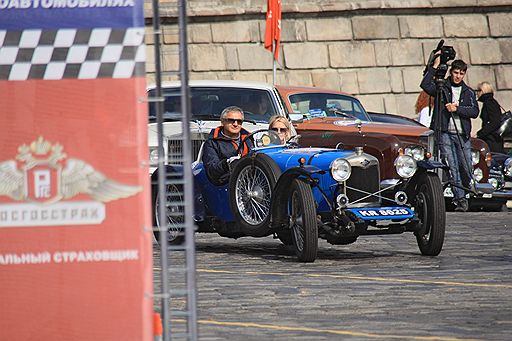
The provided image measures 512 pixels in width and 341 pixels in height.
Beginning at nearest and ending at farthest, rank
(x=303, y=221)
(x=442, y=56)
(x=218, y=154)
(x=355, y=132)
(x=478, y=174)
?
(x=303, y=221)
(x=218, y=154)
(x=355, y=132)
(x=442, y=56)
(x=478, y=174)

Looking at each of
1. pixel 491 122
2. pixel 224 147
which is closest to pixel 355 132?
pixel 224 147

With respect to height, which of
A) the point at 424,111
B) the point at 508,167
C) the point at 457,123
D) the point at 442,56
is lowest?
the point at 508,167

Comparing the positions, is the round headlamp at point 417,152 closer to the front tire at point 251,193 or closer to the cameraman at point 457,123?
the cameraman at point 457,123

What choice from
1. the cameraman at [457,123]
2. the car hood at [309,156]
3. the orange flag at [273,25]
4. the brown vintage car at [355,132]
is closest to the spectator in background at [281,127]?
the car hood at [309,156]

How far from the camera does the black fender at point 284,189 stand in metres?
12.2

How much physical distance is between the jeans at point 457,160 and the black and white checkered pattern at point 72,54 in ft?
42.7

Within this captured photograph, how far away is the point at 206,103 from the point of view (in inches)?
729

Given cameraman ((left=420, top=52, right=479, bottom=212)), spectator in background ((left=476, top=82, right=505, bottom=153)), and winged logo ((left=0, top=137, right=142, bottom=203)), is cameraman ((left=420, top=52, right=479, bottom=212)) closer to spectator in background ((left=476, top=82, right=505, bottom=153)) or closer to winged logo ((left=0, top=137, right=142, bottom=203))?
spectator in background ((left=476, top=82, right=505, bottom=153))

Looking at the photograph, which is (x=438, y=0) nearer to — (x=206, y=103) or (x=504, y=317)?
(x=206, y=103)

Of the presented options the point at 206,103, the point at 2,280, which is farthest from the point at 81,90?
the point at 206,103

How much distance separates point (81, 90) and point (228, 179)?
719 cm

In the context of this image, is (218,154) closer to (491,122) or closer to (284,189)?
(284,189)

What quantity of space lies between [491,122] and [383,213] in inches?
473

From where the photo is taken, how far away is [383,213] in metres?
12.5
